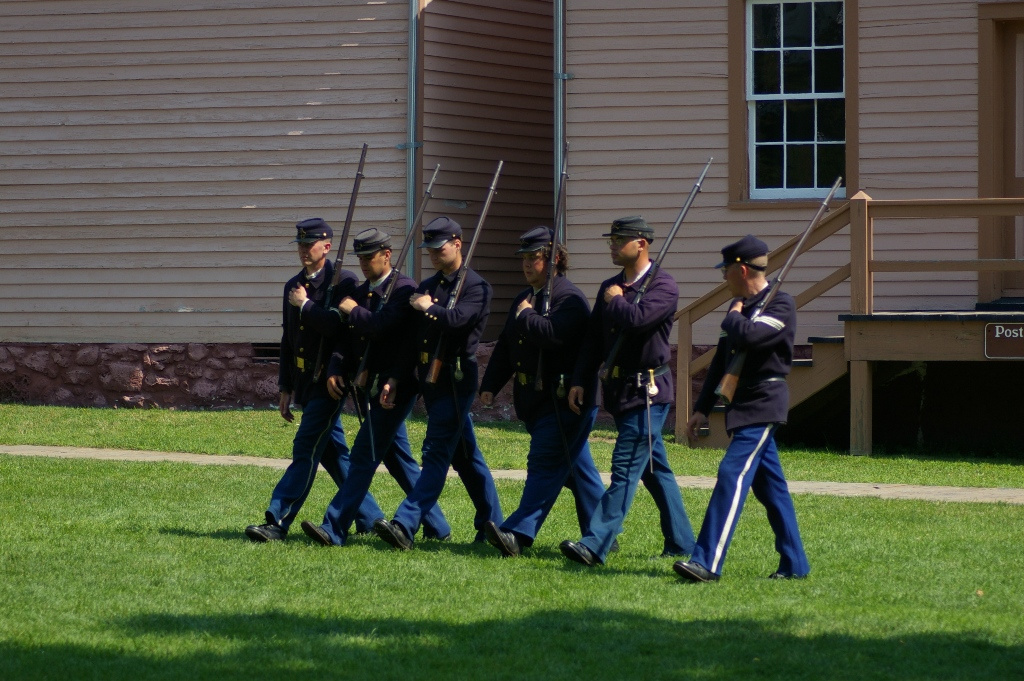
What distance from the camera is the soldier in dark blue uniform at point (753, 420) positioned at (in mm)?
7203

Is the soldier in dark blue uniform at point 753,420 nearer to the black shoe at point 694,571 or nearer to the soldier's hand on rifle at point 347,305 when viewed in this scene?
the black shoe at point 694,571

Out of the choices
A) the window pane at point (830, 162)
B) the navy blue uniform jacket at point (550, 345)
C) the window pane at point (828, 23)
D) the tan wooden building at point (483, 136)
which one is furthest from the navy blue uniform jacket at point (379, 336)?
the window pane at point (828, 23)

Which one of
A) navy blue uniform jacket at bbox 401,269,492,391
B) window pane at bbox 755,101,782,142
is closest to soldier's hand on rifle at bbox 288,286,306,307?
navy blue uniform jacket at bbox 401,269,492,391

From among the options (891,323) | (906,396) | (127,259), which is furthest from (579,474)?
(127,259)

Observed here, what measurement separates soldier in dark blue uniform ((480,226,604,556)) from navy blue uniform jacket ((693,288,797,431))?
3.17ft

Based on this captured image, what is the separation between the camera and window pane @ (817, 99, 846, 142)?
14.4m

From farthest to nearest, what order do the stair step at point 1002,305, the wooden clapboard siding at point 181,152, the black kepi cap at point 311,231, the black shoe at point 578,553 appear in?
the wooden clapboard siding at point 181,152 → the stair step at point 1002,305 → the black kepi cap at point 311,231 → the black shoe at point 578,553

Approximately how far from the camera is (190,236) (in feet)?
52.4

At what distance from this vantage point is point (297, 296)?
852cm

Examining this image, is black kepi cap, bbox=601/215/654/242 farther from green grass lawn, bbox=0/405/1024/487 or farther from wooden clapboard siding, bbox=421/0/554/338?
wooden clapboard siding, bbox=421/0/554/338

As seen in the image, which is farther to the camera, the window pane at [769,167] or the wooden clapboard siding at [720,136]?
the window pane at [769,167]

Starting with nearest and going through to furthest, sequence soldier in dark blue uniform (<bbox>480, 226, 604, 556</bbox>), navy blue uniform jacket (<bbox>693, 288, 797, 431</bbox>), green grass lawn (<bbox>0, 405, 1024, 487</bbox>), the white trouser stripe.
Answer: the white trouser stripe
navy blue uniform jacket (<bbox>693, 288, 797, 431</bbox>)
soldier in dark blue uniform (<bbox>480, 226, 604, 556</bbox>)
green grass lawn (<bbox>0, 405, 1024, 487</bbox>)

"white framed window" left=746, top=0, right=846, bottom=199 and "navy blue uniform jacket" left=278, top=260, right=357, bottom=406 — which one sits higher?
"white framed window" left=746, top=0, right=846, bottom=199

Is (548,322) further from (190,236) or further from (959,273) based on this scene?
(190,236)
